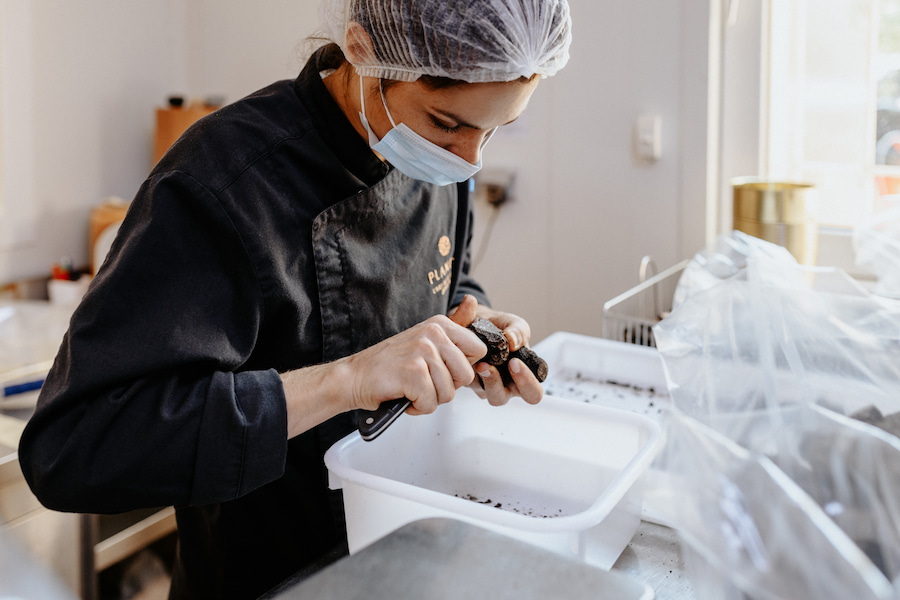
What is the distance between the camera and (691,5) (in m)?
1.65

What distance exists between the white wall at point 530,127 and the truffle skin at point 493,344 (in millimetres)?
1022

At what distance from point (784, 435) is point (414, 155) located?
1.68ft

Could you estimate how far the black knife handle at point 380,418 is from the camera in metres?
0.74

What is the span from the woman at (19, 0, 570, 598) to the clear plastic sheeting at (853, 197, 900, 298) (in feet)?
1.58

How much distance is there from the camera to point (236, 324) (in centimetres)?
80

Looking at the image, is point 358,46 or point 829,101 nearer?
point 358,46

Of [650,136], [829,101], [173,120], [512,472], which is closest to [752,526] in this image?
[512,472]

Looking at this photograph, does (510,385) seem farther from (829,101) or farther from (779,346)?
(829,101)

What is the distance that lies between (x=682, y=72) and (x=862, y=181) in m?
0.47

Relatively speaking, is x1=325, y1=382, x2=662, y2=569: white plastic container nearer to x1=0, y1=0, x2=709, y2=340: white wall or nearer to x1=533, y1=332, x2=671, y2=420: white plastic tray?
x1=533, y1=332, x2=671, y2=420: white plastic tray

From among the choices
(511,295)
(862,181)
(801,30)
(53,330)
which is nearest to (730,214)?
(862,181)

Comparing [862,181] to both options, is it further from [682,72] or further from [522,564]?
[522,564]

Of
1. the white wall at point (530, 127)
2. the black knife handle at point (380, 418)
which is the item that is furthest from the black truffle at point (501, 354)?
the white wall at point (530, 127)

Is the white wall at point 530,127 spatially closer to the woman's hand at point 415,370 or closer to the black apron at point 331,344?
the black apron at point 331,344
